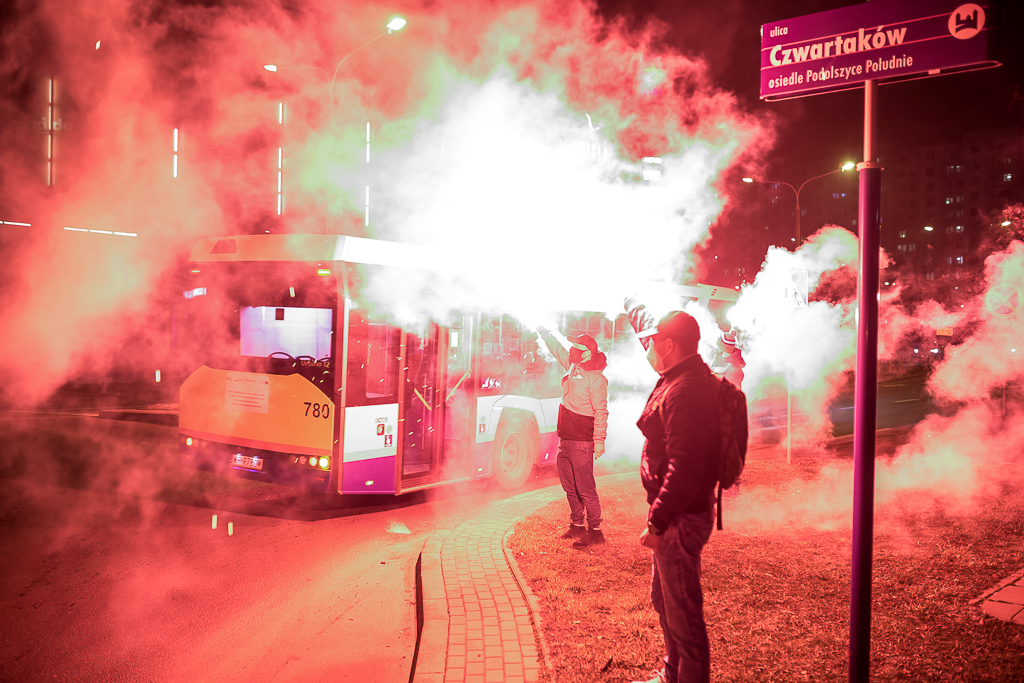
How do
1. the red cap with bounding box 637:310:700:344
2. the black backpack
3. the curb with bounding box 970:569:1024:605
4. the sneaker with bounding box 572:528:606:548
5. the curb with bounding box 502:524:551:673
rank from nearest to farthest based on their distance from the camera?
the black backpack, the red cap with bounding box 637:310:700:344, the curb with bounding box 502:524:551:673, the curb with bounding box 970:569:1024:605, the sneaker with bounding box 572:528:606:548

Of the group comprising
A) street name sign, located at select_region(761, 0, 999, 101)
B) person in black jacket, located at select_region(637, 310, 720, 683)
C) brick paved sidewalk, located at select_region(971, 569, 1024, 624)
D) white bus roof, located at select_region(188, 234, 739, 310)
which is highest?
street name sign, located at select_region(761, 0, 999, 101)

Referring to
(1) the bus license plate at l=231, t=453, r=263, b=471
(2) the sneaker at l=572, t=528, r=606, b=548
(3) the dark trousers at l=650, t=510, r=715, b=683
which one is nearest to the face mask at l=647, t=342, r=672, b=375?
(3) the dark trousers at l=650, t=510, r=715, b=683

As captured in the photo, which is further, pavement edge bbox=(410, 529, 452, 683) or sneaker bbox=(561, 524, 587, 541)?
sneaker bbox=(561, 524, 587, 541)

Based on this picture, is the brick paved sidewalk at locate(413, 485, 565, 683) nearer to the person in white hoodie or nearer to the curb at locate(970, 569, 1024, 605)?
the person in white hoodie

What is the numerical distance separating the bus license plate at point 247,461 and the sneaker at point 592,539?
3747 millimetres

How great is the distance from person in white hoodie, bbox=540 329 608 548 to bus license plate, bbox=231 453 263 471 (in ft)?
11.6

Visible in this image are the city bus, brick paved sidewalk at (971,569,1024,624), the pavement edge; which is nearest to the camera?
the pavement edge

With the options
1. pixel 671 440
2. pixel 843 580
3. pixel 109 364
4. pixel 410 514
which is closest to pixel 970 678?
pixel 843 580

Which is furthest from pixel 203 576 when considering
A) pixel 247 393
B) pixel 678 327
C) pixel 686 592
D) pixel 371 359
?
pixel 678 327

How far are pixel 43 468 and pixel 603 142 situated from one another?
10991 mm

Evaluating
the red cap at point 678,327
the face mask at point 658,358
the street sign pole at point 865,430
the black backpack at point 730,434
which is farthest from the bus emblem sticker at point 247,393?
the street sign pole at point 865,430

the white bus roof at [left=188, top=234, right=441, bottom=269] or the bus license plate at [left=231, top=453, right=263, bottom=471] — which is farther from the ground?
the white bus roof at [left=188, top=234, right=441, bottom=269]

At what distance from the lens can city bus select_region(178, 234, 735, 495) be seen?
280 inches

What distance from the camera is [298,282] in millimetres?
7277
